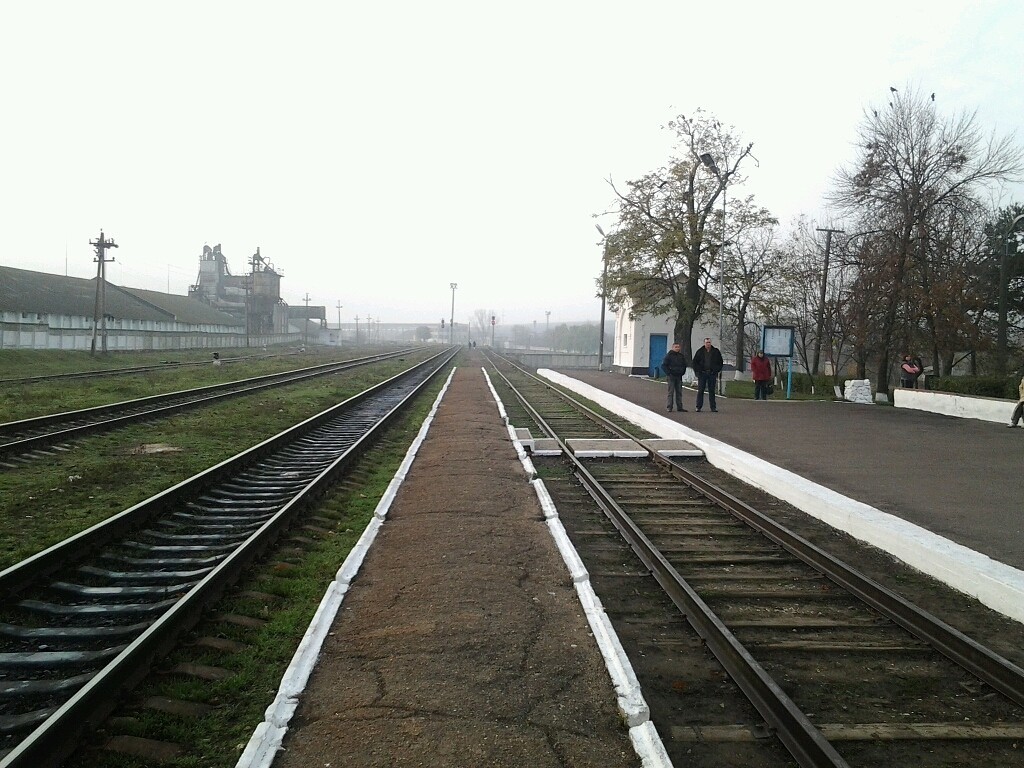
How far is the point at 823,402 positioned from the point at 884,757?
69.4ft

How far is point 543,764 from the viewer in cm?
324

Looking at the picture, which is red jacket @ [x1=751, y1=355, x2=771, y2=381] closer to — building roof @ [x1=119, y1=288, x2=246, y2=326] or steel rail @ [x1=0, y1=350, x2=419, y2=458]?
steel rail @ [x1=0, y1=350, x2=419, y2=458]

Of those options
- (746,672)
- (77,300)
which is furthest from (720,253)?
(77,300)

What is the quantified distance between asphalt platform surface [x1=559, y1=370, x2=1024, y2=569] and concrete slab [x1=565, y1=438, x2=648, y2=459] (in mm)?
1771

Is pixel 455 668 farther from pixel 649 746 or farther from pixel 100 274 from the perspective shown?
pixel 100 274

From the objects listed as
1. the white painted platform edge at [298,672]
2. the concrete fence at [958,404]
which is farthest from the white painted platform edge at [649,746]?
the concrete fence at [958,404]

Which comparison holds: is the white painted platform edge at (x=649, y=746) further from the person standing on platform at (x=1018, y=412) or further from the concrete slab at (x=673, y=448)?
the person standing on platform at (x=1018, y=412)

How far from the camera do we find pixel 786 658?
4555mm

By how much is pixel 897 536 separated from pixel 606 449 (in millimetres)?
6259

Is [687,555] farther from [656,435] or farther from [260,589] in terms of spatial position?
[656,435]

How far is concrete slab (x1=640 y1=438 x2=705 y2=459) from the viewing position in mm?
12227

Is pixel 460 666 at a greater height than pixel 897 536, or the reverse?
pixel 897 536

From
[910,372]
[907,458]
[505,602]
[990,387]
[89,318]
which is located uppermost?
[89,318]

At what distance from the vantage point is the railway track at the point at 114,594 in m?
3.56
